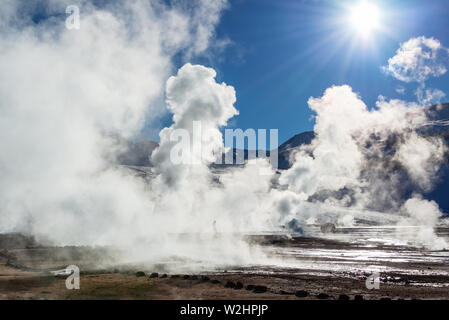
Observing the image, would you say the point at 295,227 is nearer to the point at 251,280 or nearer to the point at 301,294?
the point at 251,280

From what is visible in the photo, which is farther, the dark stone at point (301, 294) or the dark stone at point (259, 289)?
the dark stone at point (259, 289)

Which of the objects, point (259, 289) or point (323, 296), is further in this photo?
point (259, 289)

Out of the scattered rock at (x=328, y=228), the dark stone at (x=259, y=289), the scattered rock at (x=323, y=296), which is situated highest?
the scattered rock at (x=323, y=296)

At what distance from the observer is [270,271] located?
5250 centimetres

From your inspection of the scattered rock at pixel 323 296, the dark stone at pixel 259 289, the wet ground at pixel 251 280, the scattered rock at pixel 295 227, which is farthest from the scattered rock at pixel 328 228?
the scattered rock at pixel 323 296

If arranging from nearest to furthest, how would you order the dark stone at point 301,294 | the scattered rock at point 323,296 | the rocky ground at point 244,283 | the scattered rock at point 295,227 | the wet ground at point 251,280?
the scattered rock at point 323,296 → the rocky ground at point 244,283 → the dark stone at point 301,294 → the wet ground at point 251,280 → the scattered rock at point 295,227

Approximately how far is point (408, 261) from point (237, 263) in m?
30.0

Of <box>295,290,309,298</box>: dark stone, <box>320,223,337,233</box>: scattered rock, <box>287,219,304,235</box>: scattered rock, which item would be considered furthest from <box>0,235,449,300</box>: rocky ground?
<box>320,223,337,233</box>: scattered rock

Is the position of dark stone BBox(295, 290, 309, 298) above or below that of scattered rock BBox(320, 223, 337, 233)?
above

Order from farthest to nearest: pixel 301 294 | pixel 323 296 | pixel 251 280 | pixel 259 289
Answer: pixel 251 280 → pixel 259 289 → pixel 301 294 → pixel 323 296

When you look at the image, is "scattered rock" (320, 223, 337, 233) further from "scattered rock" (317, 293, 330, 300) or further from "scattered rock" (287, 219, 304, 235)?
"scattered rock" (317, 293, 330, 300)

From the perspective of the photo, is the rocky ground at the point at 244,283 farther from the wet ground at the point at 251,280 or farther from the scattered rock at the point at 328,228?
the scattered rock at the point at 328,228

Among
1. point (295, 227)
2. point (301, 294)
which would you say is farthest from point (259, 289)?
point (295, 227)
